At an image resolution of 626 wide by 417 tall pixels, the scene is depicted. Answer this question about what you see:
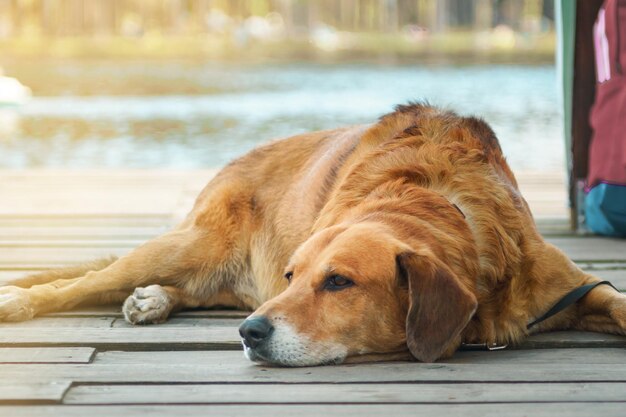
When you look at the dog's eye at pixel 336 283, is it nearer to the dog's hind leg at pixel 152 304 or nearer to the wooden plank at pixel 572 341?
the wooden plank at pixel 572 341

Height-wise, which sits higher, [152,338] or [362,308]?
[362,308]

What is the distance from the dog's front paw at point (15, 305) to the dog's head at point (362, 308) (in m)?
1.13

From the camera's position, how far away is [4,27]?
82.7m

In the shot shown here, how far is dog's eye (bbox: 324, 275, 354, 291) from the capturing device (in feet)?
9.93

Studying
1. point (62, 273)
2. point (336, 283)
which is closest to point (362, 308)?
point (336, 283)

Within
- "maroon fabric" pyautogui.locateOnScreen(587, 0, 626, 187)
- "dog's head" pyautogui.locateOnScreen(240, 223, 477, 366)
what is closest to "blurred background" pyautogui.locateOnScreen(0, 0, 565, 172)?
"maroon fabric" pyautogui.locateOnScreen(587, 0, 626, 187)

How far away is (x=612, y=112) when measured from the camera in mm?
5246

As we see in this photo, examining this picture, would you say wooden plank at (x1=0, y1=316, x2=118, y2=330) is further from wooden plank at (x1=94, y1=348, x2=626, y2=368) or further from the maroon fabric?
the maroon fabric

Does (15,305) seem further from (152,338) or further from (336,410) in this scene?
(336,410)

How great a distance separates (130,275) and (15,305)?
0.49 meters

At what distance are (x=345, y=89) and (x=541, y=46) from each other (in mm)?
32960

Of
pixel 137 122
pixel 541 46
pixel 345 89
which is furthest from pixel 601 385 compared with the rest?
pixel 541 46

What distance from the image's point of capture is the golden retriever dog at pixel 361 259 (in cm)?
303

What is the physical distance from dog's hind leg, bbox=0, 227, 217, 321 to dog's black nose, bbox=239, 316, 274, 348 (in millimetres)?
1158
